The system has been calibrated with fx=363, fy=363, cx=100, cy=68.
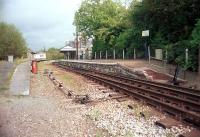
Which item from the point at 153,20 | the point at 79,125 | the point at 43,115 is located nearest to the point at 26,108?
the point at 43,115

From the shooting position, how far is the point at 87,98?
12.8m

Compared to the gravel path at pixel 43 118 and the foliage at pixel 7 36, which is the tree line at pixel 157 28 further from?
the foliage at pixel 7 36

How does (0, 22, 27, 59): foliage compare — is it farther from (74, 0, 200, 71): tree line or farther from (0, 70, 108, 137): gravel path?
(74, 0, 200, 71): tree line

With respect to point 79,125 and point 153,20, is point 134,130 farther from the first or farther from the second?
point 153,20

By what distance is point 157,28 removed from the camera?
35.3 meters

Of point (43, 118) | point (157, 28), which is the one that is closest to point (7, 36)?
point (43, 118)

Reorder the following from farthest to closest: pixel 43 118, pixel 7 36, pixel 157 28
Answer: pixel 157 28 → pixel 43 118 → pixel 7 36

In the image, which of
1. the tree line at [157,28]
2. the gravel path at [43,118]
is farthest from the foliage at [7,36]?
the tree line at [157,28]

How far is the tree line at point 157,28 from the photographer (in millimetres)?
25237

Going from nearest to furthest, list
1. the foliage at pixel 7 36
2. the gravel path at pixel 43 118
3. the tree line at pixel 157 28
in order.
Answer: the foliage at pixel 7 36
the gravel path at pixel 43 118
the tree line at pixel 157 28

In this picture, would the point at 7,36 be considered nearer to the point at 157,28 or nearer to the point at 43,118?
the point at 43,118

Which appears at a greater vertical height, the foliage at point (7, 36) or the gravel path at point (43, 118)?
the foliage at point (7, 36)

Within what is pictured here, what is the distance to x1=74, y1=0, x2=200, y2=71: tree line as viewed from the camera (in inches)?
994

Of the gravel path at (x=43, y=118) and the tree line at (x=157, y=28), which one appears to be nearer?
the gravel path at (x=43, y=118)
